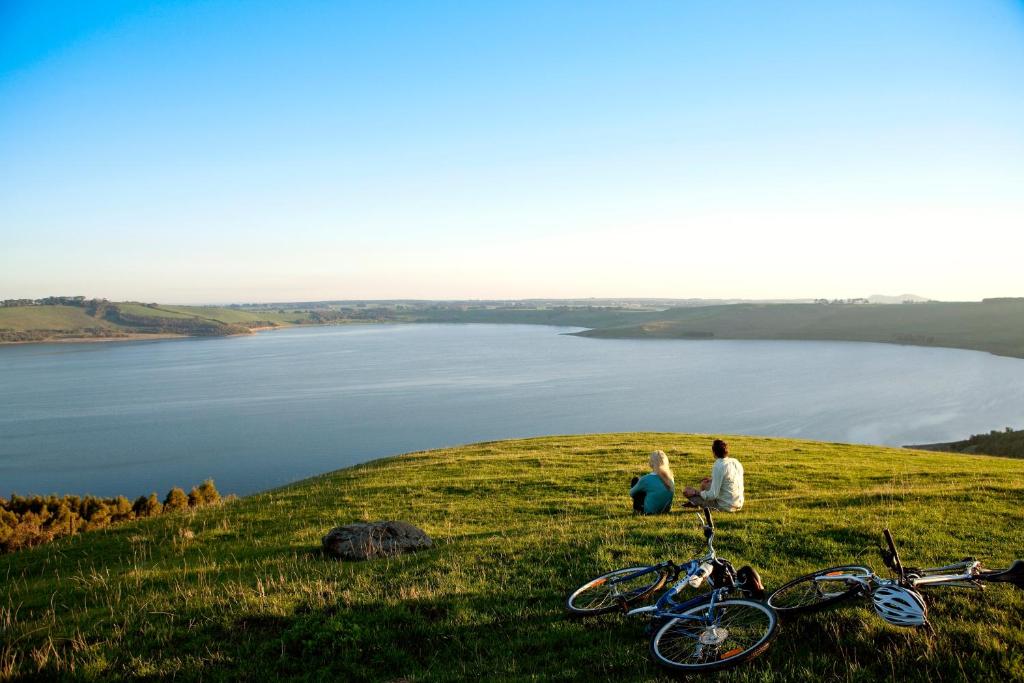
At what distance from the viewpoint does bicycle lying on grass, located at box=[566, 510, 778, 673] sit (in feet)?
18.9

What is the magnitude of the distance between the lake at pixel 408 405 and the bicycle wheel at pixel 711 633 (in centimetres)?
4295

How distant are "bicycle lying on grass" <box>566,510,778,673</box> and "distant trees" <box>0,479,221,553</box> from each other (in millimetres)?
20690

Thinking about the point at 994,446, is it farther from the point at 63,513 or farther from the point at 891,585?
the point at 63,513

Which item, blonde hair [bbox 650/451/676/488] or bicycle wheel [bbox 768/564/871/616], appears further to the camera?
blonde hair [bbox 650/451/676/488]

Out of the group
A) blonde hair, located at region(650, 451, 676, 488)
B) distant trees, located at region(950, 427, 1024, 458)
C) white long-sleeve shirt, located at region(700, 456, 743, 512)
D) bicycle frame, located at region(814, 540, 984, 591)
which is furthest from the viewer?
distant trees, located at region(950, 427, 1024, 458)

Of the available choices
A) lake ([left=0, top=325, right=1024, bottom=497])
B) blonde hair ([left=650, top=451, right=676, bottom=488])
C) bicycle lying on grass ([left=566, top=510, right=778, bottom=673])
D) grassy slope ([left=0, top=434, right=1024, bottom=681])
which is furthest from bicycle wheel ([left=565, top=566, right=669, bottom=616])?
lake ([left=0, top=325, right=1024, bottom=497])

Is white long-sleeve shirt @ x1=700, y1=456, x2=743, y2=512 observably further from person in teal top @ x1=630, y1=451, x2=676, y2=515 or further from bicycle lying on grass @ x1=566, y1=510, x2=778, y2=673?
person in teal top @ x1=630, y1=451, x2=676, y2=515

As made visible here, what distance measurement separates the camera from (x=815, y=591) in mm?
6637

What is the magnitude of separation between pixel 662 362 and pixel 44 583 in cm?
12455

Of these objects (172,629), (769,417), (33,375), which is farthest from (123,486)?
(33,375)

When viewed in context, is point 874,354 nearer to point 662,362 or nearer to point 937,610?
point 662,362

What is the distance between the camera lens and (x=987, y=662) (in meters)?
5.65

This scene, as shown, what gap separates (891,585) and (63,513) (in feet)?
101

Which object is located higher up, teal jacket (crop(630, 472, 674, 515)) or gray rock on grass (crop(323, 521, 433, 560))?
teal jacket (crop(630, 472, 674, 515))
